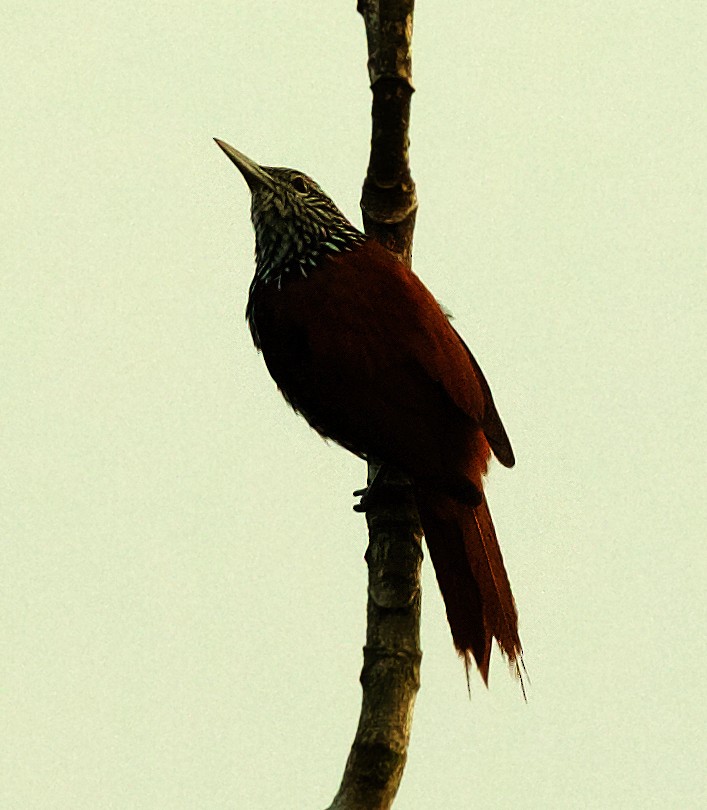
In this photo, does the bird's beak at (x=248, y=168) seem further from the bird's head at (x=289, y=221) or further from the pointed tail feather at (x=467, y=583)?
the pointed tail feather at (x=467, y=583)

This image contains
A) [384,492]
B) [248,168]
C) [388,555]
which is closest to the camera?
[388,555]

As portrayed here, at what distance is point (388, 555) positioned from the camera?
3.47m

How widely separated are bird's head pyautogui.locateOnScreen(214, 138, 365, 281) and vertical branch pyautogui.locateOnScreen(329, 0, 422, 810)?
0.72 ft

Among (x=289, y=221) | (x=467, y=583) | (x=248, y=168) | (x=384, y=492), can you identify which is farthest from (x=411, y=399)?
(x=248, y=168)

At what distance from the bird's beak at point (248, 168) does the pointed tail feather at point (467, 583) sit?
142 centimetres

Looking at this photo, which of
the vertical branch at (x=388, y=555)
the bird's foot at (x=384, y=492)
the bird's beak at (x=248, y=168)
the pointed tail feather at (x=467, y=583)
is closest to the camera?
the vertical branch at (x=388, y=555)

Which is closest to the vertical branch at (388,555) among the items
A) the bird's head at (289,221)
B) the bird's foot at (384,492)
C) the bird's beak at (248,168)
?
the bird's foot at (384,492)

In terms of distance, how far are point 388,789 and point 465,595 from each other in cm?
86

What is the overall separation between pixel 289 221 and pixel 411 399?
1.02m

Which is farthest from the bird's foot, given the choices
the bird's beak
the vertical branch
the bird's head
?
the bird's beak

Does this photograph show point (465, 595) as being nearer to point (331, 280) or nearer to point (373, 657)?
point (373, 657)

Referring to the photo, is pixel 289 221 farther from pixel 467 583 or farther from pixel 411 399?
pixel 467 583

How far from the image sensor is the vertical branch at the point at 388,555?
2861 millimetres

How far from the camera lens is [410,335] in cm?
362
